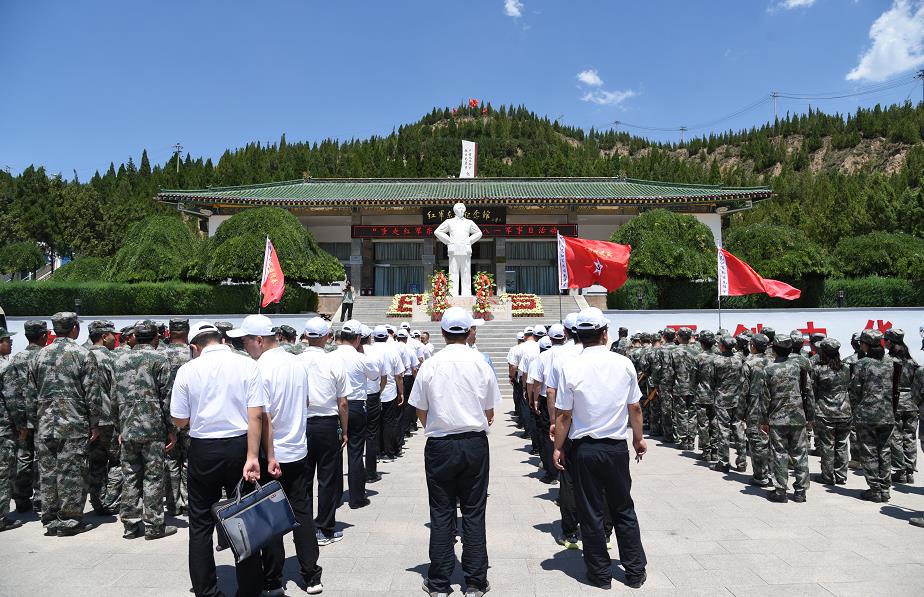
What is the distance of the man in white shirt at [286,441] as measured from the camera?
387cm

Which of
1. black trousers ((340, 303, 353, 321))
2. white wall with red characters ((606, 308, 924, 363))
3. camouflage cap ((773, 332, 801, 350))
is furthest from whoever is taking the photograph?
black trousers ((340, 303, 353, 321))

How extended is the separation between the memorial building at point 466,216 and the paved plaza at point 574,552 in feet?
67.9

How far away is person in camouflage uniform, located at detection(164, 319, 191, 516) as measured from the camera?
18.1 ft

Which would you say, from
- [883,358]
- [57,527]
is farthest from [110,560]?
[883,358]

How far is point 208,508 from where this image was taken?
3.60 meters

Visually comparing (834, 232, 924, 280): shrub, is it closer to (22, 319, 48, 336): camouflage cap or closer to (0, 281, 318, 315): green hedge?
(0, 281, 318, 315): green hedge

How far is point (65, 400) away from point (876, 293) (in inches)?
940

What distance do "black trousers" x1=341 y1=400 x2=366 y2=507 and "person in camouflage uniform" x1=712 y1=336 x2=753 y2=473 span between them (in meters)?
4.59

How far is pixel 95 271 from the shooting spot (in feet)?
79.0

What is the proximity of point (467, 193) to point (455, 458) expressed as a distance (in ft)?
83.0

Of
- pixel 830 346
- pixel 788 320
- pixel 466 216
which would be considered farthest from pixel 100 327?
pixel 466 216

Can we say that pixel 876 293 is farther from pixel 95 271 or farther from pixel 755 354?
pixel 95 271

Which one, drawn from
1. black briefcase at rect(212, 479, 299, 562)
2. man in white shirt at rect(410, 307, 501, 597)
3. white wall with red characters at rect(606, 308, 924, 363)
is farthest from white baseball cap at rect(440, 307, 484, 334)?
white wall with red characters at rect(606, 308, 924, 363)

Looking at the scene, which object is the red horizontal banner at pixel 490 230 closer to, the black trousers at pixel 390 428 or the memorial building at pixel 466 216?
the memorial building at pixel 466 216
